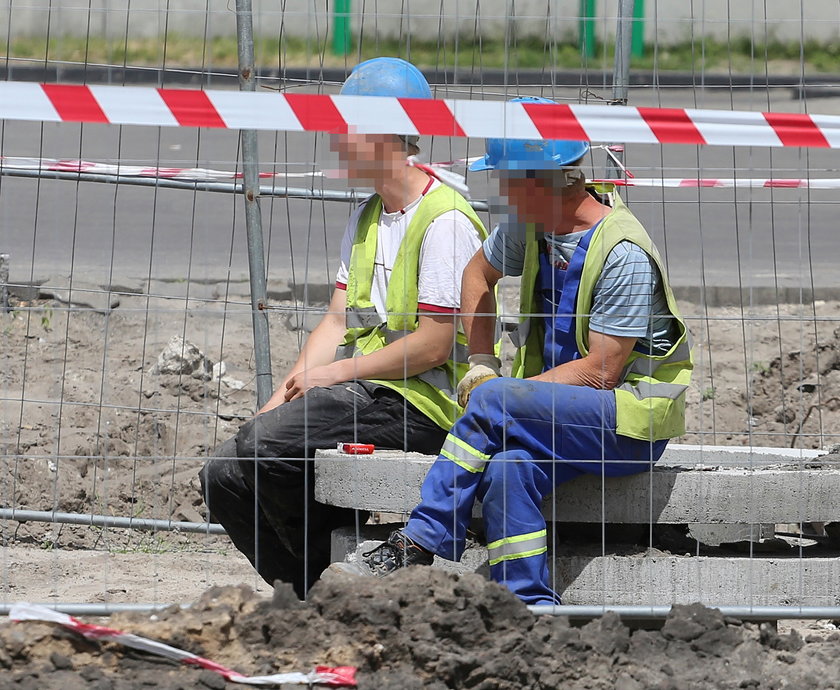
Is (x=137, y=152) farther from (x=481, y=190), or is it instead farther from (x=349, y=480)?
(x=349, y=480)

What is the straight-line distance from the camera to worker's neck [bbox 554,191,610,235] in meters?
4.08

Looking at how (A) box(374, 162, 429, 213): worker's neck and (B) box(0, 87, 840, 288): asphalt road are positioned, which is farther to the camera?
(B) box(0, 87, 840, 288): asphalt road

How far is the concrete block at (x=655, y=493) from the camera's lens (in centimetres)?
414

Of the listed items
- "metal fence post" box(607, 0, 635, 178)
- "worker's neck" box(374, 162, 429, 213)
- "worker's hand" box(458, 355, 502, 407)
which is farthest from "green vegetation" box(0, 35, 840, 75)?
"worker's hand" box(458, 355, 502, 407)

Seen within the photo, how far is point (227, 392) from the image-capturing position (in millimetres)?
7191

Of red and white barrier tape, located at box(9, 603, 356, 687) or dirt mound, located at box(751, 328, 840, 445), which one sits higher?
dirt mound, located at box(751, 328, 840, 445)

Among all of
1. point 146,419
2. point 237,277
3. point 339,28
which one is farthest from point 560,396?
point 237,277

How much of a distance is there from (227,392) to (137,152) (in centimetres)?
300

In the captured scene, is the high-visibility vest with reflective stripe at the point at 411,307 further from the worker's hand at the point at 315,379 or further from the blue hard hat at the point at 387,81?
the blue hard hat at the point at 387,81

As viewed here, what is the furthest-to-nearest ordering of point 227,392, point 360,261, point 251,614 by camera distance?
point 227,392, point 360,261, point 251,614

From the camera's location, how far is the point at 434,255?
4.32 m

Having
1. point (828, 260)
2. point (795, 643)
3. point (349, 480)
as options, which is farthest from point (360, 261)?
point (828, 260)

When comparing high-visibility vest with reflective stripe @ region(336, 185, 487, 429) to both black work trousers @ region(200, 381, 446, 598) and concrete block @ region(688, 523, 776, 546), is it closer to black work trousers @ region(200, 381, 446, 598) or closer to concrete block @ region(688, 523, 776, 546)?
black work trousers @ region(200, 381, 446, 598)

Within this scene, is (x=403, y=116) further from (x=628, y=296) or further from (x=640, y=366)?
(x=640, y=366)
